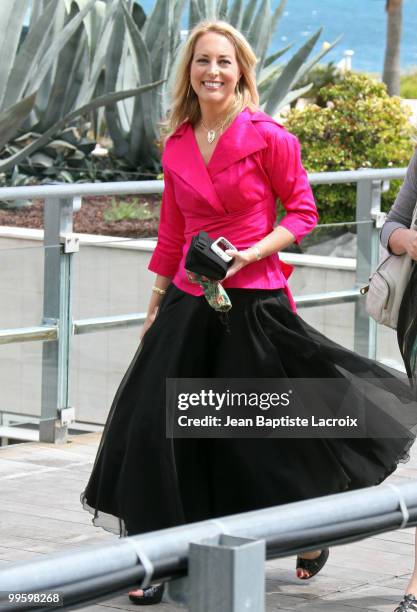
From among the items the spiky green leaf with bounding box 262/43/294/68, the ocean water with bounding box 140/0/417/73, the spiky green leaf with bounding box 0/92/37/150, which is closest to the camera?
the spiky green leaf with bounding box 0/92/37/150

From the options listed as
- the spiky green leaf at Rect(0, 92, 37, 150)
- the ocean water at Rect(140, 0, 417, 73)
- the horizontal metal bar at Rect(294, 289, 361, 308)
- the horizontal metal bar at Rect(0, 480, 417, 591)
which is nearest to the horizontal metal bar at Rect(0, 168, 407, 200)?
the horizontal metal bar at Rect(294, 289, 361, 308)

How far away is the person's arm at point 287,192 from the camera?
3.69 meters

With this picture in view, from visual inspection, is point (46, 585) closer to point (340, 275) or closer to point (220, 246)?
point (220, 246)

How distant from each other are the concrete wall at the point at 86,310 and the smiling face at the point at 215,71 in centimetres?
207

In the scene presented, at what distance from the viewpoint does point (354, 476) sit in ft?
12.4

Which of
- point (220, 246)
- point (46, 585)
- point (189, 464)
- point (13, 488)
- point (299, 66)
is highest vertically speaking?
point (299, 66)

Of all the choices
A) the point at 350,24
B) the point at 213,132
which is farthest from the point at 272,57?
the point at 350,24

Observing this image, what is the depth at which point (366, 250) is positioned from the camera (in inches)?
278

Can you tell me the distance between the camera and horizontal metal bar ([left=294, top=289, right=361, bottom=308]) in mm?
6902

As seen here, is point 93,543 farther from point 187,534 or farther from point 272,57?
point 272,57

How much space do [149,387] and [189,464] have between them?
239mm

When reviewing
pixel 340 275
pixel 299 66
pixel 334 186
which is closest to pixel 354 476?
pixel 340 275

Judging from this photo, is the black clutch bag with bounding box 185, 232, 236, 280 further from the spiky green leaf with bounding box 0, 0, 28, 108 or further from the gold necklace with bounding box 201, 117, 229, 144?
the spiky green leaf with bounding box 0, 0, 28, 108

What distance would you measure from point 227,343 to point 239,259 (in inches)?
10.2
